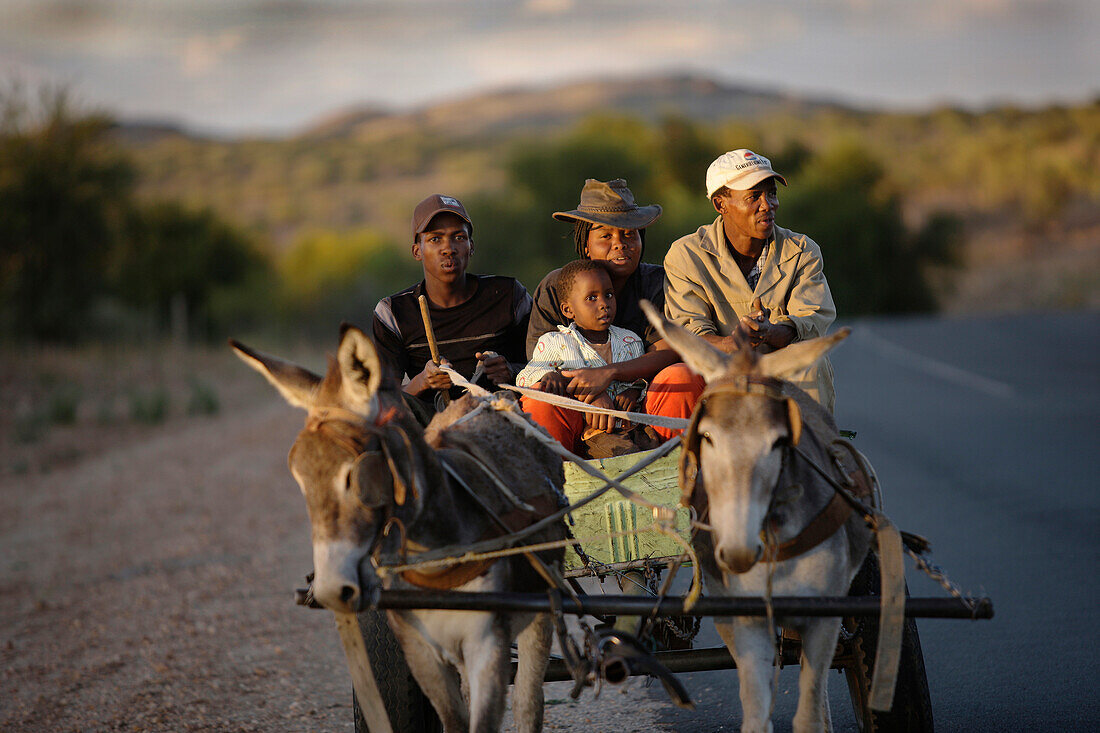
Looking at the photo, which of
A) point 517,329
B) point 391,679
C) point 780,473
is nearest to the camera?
point 780,473

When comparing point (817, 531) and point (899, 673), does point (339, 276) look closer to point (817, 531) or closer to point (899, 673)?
point (899, 673)

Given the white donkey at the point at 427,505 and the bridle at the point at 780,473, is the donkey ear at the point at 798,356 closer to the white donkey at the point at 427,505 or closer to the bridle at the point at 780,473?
the bridle at the point at 780,473

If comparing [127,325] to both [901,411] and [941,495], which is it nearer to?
[901,411]

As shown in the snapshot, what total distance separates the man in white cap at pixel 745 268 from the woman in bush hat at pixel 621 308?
264mm

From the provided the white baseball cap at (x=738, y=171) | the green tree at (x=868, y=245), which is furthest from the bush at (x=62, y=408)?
the green tree at (x=868, y=245)

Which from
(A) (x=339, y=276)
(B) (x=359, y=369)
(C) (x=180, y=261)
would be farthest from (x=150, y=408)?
(A) (x=339, y=276)

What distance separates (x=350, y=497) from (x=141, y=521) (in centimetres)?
937

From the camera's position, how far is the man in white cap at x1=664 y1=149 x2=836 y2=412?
4.79 metres

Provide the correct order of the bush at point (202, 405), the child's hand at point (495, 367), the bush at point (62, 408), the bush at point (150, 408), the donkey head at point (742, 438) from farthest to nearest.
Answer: the bush at point (202, 405) < the bush at point (150, 408) < the bush at point (62, 408) < the child's hand at point (495, 367) < the donkey head at point (742, 438)

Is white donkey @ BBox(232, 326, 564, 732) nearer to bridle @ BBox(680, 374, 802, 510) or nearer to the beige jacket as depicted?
bridle @ BBox(680, 374, 802, 510)

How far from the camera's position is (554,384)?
4605 millimetres

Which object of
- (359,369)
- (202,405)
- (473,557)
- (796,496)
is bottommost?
(202,405)

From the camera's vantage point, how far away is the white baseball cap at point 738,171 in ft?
15.9

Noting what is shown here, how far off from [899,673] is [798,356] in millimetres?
1558
